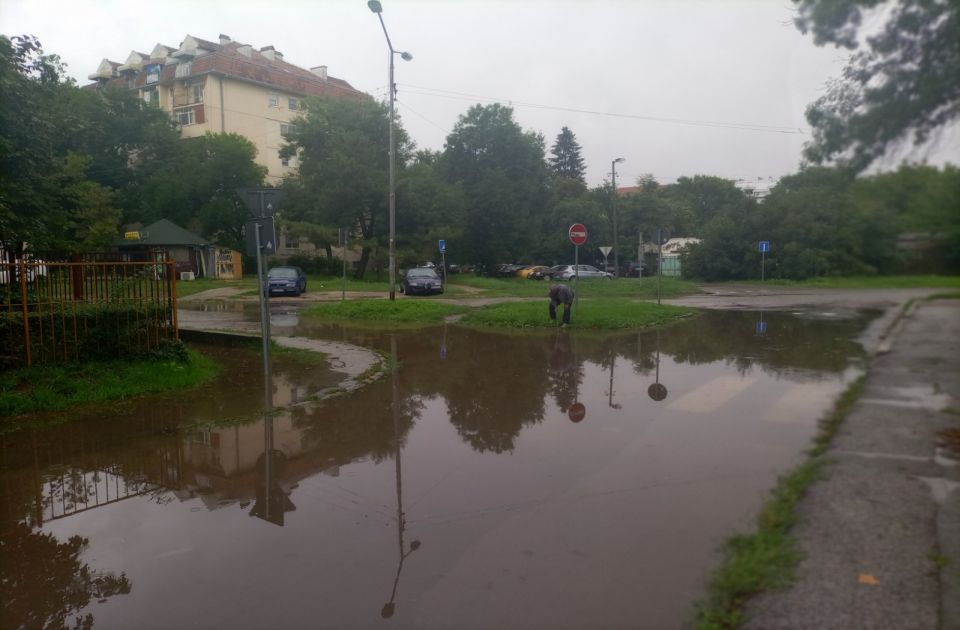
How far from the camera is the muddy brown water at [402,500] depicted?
3930 millimetres

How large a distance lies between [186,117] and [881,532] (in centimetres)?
5840

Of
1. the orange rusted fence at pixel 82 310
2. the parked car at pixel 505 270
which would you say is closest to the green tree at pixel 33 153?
the orange rusted fence at pixel 82 310

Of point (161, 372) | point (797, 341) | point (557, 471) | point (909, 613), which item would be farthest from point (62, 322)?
point (797, 341)

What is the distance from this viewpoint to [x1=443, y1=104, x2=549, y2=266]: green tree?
157ft

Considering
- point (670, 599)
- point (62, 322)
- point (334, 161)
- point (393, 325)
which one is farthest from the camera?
point (334, 161)

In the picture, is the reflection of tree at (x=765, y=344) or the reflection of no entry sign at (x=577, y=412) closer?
the reflection of no entry sign at (x=577, y=412)

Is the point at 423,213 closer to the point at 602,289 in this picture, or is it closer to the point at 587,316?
the point at 602,289

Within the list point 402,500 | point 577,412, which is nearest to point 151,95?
point 577,412

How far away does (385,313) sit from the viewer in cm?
2123

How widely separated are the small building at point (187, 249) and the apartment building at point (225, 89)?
Answer: 33.1 feet

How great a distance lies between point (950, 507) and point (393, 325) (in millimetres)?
16047

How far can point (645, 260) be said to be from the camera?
57125mm

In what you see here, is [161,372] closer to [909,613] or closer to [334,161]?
[909,613]

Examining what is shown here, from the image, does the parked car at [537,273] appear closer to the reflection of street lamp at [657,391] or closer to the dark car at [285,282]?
the dark car at [285,282]
